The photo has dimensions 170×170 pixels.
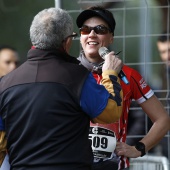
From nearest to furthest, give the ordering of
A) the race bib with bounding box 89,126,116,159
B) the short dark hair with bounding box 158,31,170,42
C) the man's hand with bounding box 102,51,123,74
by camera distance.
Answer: the man's hand with bounding box 102,51,123,74 < the race bib with bounding box 89,126,116,159 < the short dark hair with bounding box 158,31,170,42

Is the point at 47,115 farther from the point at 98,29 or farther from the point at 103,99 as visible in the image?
the point at 98,29

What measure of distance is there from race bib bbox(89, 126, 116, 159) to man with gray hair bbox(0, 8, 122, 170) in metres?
0.51

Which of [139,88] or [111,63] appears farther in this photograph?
[139,88]

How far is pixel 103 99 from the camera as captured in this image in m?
3.67

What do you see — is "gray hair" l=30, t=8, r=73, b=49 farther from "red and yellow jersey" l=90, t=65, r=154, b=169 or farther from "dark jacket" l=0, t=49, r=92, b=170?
"red and yellow jersey" l=90, t=65, r=154, b=169

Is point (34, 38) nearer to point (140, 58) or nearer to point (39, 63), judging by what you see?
point (39, 63)

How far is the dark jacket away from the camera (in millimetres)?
3648

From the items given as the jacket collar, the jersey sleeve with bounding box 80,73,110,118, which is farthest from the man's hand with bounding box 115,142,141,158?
the jacket collar

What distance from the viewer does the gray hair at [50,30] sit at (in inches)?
146

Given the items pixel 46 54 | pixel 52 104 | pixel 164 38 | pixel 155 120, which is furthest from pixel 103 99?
pixel 164 38

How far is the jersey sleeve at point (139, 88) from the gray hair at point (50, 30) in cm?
88

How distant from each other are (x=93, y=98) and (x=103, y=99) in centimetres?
6

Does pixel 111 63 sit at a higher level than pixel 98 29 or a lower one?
lower

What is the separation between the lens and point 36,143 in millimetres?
3656
